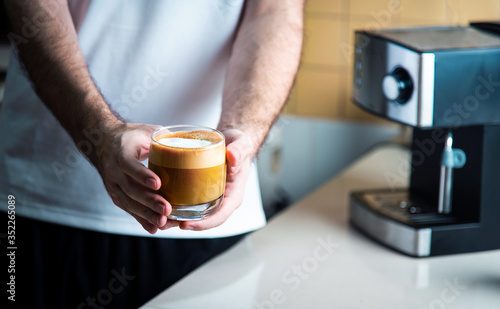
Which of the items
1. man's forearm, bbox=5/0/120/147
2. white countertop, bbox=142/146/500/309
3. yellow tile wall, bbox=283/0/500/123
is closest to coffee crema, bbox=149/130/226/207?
man's forearm, bbox=5/0/120/147

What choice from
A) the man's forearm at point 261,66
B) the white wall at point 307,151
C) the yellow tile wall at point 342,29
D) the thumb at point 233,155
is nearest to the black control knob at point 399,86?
the man's forearm at point 261,66

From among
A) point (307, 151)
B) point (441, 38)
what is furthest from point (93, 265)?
point (307, 151)

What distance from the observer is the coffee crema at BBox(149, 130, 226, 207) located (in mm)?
866

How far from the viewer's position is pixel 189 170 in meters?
0.87

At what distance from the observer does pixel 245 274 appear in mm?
1238

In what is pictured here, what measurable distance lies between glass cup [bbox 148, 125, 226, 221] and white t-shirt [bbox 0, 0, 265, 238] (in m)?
0.35

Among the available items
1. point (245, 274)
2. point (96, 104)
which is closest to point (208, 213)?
point (96, 104)

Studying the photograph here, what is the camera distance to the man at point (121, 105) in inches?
44.9

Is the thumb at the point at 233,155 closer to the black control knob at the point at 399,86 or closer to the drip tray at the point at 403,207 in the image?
the black control knob at the point at 399,86

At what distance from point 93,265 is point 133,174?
51cm

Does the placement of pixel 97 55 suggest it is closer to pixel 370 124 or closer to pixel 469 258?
pixel 469 258

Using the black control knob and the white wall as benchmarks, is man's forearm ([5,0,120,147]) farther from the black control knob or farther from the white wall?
the white wall

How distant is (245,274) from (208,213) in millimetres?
360

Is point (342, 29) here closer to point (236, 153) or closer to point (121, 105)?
point (121, 105)
